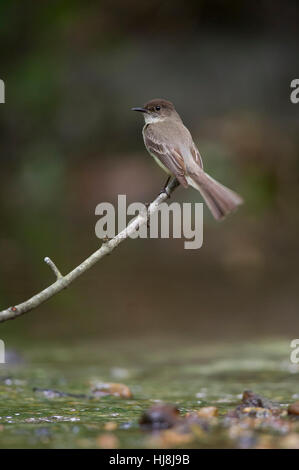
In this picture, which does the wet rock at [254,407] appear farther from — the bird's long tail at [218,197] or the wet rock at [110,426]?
the bird's long tail at [218,197]

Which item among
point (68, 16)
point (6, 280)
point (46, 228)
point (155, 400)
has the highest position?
point (68, 16)

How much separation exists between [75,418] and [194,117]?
39.5 ft

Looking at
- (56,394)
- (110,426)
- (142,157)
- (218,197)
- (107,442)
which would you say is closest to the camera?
(107,442)

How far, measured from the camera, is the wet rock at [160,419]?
450cm

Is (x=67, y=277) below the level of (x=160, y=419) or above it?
above

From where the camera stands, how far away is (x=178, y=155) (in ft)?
20.4

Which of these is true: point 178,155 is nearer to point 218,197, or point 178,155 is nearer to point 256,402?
point 218,197

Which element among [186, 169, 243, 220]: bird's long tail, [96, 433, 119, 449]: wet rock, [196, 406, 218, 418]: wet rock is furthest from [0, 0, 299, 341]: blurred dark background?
[96, 433, 119, 449]: wet rock

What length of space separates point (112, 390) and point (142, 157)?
33.7 feet

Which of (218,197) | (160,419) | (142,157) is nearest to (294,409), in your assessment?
(160,419)

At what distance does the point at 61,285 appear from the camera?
14.9ft

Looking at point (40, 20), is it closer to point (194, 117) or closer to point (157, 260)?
point (194, 117)

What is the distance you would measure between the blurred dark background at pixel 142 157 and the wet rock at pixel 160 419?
11.3ft

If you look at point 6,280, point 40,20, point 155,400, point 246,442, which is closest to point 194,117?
point 40,20
